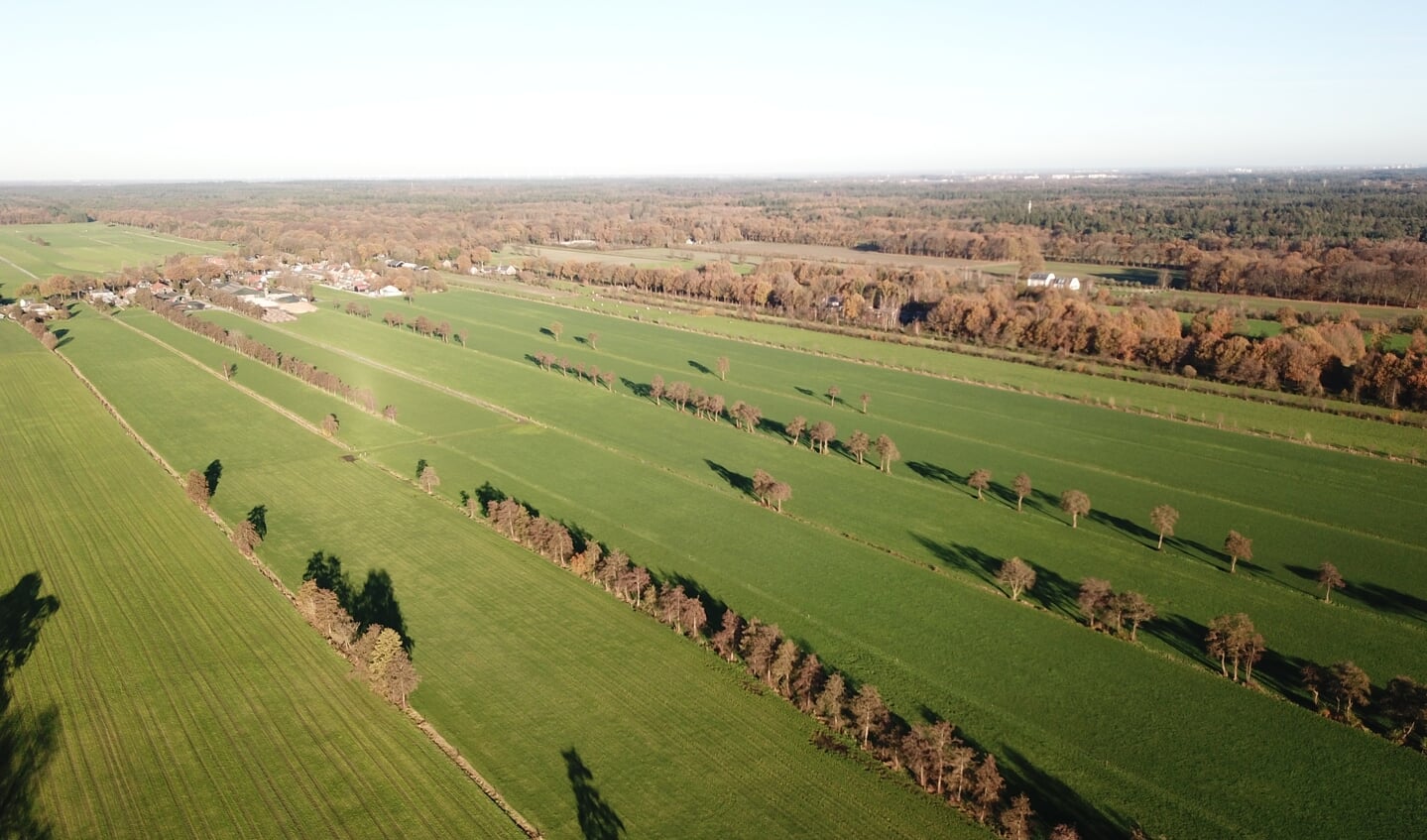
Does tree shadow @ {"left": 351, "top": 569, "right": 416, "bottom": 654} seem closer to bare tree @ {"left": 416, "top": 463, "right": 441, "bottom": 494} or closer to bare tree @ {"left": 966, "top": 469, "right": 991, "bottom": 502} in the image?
bare tree @ {"left": 416, "top": 463, "right": 441, "bottom": 494}

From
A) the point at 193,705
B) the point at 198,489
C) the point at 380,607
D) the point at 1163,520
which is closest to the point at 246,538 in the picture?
the point at 198,489

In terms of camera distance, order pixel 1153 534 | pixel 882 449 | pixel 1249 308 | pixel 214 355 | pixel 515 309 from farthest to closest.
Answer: pixel 515 309 → pixel 1249 308 → pixel 214 355 → pixel 882 449 → pixel 1153 534

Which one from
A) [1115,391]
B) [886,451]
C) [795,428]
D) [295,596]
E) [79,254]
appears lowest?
[295,596]

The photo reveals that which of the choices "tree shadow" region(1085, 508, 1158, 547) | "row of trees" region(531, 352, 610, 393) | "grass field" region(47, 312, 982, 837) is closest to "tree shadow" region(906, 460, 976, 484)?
"tree shadow" region(1085, 508, 1158, 547)

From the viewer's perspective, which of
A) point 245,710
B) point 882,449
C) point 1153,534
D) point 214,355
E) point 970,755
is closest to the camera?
point 970,755

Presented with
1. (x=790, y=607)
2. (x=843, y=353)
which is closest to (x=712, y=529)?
(x=790, y=607)

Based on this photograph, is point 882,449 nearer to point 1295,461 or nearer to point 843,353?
point 1295,461

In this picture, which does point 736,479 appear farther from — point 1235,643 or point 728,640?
point 1235,643

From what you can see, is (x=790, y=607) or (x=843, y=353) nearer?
(x=790, y=607)
